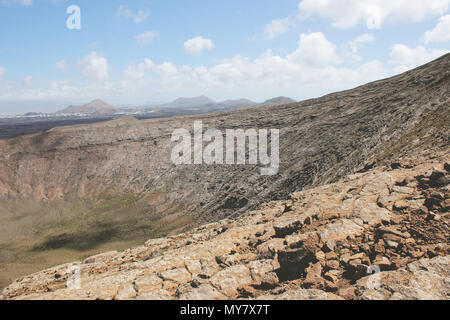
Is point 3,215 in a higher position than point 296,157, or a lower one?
lower

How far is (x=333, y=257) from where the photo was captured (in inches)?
415

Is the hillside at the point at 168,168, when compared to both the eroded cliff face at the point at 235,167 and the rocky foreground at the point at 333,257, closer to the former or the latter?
the eroded cliff face at the point at 235,167

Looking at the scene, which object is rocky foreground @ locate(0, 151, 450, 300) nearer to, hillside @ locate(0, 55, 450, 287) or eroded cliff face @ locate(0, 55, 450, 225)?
hillside @ locate(0, 55, 450, 287)

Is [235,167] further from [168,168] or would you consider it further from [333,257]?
[333,257]

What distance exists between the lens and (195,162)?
5850cm

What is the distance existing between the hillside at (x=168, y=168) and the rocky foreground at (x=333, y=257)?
9.13m

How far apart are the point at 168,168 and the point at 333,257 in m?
54.7

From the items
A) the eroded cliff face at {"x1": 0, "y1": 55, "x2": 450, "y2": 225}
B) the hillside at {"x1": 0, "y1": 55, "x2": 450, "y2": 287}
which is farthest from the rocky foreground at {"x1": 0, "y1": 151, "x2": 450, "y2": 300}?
the eroded cliff face at {"x1": 0, "y1": 55, "x2": 450, "y2": 225}

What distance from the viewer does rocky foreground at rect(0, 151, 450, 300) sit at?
8.84 m

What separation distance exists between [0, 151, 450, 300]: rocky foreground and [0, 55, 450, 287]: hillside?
913cm

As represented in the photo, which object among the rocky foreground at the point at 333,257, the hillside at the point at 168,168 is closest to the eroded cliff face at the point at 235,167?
the hillside at the point at 168,168
